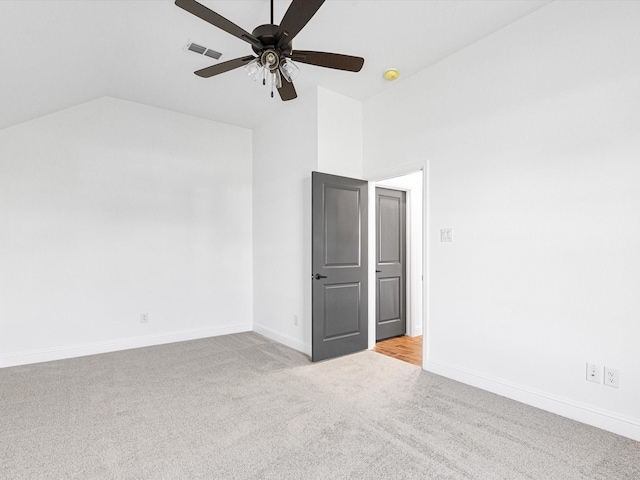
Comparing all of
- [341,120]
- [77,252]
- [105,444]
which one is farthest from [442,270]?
[77,252]

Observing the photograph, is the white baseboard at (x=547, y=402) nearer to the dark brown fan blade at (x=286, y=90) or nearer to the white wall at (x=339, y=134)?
the white wall at (x=339, y=134)

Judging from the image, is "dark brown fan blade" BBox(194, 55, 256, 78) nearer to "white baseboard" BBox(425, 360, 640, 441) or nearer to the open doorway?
the open doorway

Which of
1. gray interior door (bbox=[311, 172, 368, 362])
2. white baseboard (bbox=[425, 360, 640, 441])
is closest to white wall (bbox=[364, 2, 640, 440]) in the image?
white baseboard (bbox=[425, 360, 640, 441])

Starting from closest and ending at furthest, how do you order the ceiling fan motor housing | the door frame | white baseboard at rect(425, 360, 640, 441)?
the ceiling fan motor housing, white baseboard at rect(425, 360, 640, 441), the door frame

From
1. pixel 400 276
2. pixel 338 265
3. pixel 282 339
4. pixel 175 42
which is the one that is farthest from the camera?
pixel 400 276

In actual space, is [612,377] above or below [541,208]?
below

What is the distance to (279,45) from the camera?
1.96 m

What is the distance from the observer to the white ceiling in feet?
8.01

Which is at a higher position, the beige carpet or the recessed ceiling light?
the recessed ceiling light

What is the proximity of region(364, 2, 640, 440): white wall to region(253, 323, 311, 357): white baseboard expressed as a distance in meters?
1.46

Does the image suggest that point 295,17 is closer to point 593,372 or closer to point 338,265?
point 338,265

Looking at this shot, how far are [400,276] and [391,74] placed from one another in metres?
2.64

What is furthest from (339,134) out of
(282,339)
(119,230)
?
(119,230)

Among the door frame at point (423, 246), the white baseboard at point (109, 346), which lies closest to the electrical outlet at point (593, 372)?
the door frame at point (423, 246)
